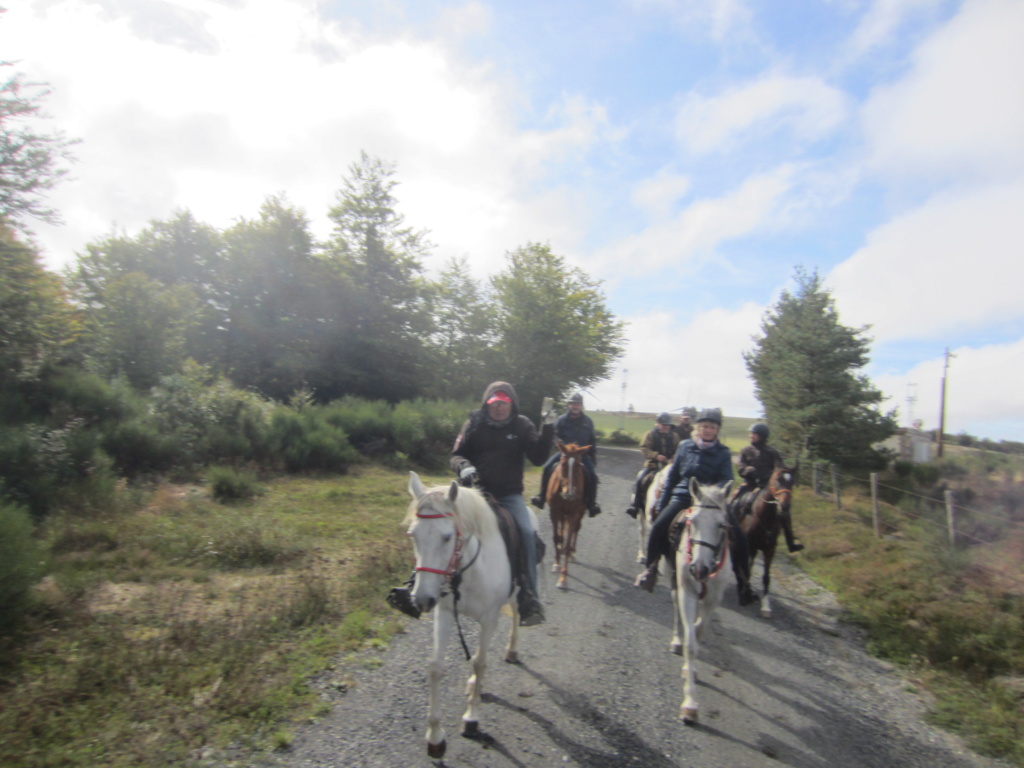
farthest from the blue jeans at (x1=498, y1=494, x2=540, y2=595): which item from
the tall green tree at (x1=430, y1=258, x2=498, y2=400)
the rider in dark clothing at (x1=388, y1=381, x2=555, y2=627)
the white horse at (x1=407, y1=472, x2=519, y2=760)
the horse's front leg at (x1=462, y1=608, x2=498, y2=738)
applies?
the tall green tree at (x1=430, y1=258, x2=498, y2=400)

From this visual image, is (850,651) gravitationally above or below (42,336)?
below

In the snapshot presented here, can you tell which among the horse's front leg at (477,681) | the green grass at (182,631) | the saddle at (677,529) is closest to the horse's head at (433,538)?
the horse's front leg at (477,681)

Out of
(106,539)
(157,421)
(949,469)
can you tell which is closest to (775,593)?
(106,539)

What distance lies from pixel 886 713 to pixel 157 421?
1428 centimetres

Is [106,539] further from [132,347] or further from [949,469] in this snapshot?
[949,469]

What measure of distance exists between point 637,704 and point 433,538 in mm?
2503

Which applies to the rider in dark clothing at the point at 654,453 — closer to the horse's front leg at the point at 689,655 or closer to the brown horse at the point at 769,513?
the brown horse at the point at 769,513

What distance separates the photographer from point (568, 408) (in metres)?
9.44

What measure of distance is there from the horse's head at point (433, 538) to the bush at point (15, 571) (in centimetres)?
406

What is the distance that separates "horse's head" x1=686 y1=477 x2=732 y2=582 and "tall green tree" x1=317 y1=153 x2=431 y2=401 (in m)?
21.9

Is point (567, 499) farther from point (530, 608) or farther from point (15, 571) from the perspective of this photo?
point (15, 571)

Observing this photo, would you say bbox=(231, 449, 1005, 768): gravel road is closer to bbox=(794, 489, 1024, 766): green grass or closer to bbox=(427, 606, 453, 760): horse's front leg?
bbox=(427, 606, 453, 760): horse's front leg

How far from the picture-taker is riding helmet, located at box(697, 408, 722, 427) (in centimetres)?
637

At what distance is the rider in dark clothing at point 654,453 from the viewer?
32.0ft
